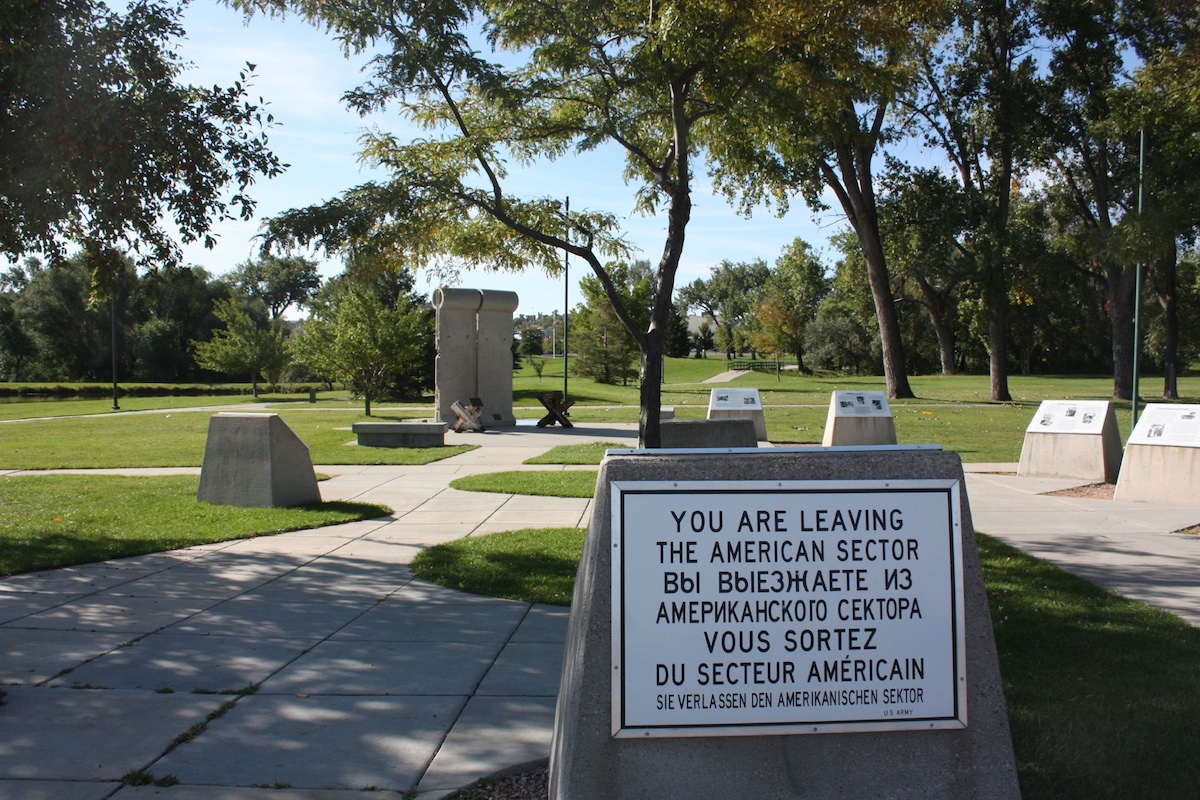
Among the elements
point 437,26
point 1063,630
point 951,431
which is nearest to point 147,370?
point 951,431

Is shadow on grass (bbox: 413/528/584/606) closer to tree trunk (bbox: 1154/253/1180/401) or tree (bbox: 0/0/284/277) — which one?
tree (bbox: 0/0/284/277)

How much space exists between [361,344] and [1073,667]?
23706 mm

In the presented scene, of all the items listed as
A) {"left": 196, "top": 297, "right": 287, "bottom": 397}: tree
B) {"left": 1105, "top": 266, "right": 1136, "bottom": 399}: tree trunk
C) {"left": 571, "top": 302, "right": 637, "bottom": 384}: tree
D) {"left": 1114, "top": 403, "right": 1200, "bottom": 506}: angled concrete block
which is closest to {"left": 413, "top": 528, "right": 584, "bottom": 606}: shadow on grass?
{"left": 1114, "top": 403, "right": 1200, "bottom": 506}: angled concrete block

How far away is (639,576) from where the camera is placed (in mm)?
3098

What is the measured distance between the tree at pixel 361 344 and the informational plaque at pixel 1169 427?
1970cm

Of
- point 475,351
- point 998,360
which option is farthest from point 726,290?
point 475,351

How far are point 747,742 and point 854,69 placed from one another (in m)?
9.05

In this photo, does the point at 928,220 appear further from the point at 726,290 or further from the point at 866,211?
the point at 726,290

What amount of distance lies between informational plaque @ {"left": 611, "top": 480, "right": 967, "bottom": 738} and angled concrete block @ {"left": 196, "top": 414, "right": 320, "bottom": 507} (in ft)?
25.9

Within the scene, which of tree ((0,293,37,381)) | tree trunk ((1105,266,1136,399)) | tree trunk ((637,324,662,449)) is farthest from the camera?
tree ((0,293,37,381))

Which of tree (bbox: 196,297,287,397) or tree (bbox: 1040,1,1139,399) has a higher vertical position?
tree (bbox: 1040,1,1139,399)

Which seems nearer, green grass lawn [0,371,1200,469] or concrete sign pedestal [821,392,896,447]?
concrete sign pedestal [821,392,896,447]

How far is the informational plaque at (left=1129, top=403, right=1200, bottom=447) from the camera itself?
10492 mm

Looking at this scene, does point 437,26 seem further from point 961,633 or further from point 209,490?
point 961,633
